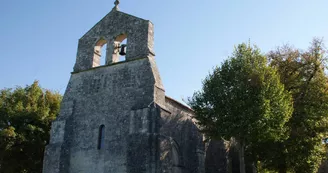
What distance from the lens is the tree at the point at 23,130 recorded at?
78.0 ft

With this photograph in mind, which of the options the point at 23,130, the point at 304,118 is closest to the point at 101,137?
the point at 23,130

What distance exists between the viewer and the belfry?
1644cm

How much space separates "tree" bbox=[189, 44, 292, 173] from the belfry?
242cm

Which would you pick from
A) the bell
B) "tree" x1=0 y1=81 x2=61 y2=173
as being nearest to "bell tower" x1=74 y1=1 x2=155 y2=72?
the bell

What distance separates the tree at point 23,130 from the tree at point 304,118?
1568 centimetres

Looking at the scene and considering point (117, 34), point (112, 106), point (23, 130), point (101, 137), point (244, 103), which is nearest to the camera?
point (244, 103)

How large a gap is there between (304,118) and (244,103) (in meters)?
4.47

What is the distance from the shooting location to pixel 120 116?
17859 millimetres

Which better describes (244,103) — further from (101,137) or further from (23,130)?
(23,130)

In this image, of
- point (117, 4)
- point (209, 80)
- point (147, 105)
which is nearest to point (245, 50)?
point (209, 80)

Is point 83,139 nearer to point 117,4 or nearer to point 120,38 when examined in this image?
point 120,38

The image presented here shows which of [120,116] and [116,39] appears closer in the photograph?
[120,116]

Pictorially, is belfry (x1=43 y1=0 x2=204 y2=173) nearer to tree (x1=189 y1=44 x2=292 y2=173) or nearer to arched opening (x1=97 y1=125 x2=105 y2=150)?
arched opening (x1=97 y1=125 x2=105 y2=150)

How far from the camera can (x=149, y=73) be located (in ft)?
58.9
